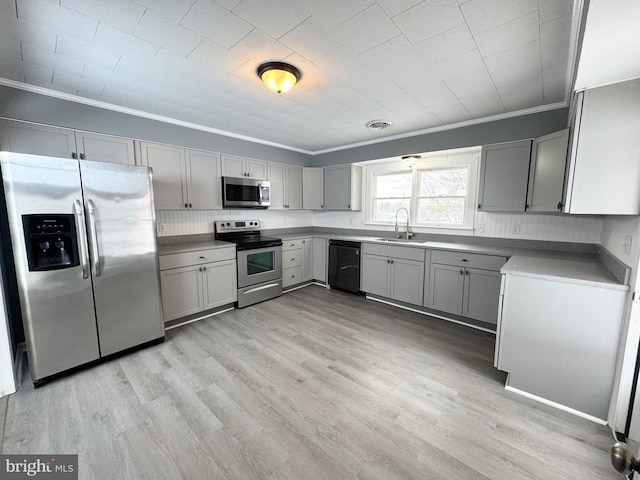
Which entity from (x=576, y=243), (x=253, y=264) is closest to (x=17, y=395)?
(x=253, y=264)

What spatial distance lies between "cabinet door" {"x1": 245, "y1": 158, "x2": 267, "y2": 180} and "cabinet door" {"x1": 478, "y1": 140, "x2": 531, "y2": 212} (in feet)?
10.3

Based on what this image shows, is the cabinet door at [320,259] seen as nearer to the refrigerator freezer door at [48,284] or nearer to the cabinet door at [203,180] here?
the cabinet door at [203,180]

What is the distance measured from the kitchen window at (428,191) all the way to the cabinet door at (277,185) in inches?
62.6

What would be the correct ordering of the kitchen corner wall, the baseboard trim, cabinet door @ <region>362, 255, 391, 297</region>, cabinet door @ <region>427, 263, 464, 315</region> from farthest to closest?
cabinet door @ <region>362, 255, 391, 297</region> → the kitchen corner wall → cabinet door @ <region>427, 263, 464, 315</region> → the baseboard trim

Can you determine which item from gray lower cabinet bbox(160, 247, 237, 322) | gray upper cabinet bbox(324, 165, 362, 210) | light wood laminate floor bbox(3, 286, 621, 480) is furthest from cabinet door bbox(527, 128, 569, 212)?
gray lower cabinet bbox(160, 247, 237, 322)

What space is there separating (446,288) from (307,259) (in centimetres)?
238

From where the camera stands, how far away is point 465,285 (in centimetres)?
312

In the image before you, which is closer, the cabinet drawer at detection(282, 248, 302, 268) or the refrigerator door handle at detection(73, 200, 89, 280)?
the refrigerator door handle at detection(73, 200, 89, 280)

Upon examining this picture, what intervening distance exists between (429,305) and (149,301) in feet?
11.0

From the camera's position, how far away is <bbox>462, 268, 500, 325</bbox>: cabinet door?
2.92 metres

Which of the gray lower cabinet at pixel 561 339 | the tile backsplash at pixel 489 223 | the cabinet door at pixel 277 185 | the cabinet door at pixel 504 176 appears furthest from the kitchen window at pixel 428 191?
the gray lower cabinet at pixel 561 339

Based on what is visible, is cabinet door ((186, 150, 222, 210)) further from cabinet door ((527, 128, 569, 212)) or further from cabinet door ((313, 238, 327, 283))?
cabinet door ((527, 128, 569, 212))

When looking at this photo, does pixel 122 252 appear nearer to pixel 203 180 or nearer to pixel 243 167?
pixel 203 180

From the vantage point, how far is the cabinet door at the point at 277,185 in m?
4.38
